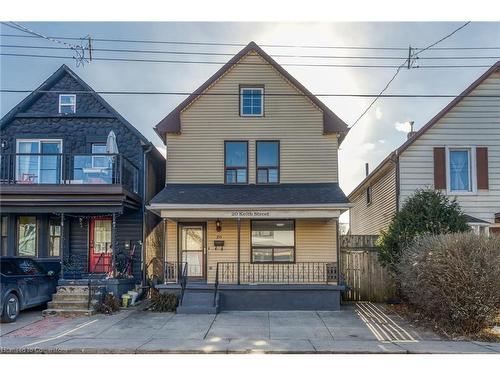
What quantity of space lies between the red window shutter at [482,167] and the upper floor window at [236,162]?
7.83 m

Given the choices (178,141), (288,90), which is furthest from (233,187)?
(288,90)

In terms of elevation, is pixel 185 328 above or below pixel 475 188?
below

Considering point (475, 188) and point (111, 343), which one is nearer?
point (111, 343)

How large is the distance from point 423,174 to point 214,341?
950 cm

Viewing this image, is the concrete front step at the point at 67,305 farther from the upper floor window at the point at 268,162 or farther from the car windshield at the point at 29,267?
the upper floor window at the point at 268,162

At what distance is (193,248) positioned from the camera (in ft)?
49.5

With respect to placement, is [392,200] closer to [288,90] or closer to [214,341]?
[288,90]

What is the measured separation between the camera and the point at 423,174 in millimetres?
14898

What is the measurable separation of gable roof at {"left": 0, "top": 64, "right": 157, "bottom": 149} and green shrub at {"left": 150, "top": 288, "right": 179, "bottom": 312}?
5519 mm

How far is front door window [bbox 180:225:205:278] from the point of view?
15016 mm

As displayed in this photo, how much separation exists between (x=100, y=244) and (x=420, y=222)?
35.0 ft

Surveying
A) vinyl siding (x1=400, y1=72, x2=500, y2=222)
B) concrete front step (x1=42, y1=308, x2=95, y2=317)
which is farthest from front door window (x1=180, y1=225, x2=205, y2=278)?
vinyl siding (x1=400, y1=72, x2=500, y2=222)

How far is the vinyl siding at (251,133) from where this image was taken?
15297 millimetres

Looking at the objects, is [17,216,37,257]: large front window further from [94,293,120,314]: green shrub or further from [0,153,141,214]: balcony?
[94,293,120,314]: green shrub
